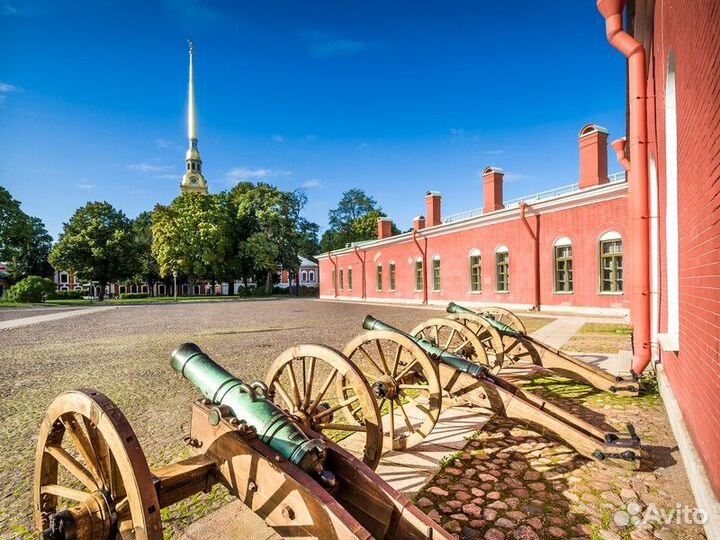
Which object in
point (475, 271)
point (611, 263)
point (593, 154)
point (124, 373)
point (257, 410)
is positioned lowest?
point (124, 373)

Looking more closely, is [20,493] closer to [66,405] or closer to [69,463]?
[69,463]

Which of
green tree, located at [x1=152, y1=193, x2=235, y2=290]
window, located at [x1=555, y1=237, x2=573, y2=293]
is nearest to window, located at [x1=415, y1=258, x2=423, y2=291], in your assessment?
window, located at [x1=555, y1=237, x2=573, y2=293]

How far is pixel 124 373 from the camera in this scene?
680cm

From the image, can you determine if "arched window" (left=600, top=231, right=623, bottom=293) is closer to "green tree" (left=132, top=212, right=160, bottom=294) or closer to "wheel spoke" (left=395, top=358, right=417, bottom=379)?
"wheel spoke" (left=395, top=358, right=417, bottom=379)

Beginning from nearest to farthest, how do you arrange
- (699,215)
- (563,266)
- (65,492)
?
1. (65,492)
2. (699,215)
3. (563,266)

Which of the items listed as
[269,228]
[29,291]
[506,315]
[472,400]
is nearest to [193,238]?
[269,228]

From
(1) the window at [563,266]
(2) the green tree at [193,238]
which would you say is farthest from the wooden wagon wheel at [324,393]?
(2) the green tree at [193,238]

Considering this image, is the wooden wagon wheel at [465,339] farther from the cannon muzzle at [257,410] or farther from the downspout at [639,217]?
the cannon muzzle at [257,410]

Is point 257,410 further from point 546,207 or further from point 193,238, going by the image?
point 193,238

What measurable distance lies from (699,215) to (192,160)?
7878cm

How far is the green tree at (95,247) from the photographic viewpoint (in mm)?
40031

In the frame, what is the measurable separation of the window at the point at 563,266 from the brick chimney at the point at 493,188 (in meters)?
4.60

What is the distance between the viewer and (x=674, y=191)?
171 inches

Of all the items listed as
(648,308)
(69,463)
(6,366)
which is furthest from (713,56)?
(6,366)
